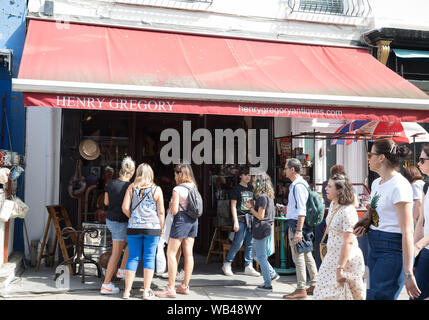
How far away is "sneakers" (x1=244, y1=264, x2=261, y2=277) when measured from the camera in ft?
23.4

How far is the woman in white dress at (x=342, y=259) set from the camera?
12.4 ft

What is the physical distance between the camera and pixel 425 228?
3.82 m

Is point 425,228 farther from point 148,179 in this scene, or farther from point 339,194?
point 148,179

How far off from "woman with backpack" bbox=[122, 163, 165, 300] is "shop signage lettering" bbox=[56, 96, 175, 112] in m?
0.76

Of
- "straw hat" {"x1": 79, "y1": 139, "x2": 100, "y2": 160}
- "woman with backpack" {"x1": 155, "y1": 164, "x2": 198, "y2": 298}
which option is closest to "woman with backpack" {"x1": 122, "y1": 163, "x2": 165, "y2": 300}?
"woman with backpack" {"x1": 155, "y1": 164, "x2": 198, "y2": 298}

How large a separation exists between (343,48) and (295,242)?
172 inches

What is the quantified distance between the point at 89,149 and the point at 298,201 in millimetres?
A: 3777

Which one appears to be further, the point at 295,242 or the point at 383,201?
the point at 295,242

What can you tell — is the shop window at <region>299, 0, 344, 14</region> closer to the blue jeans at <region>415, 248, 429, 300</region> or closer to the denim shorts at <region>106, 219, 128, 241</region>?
the denim shorts at <region>106, 219, 128, 241</region>

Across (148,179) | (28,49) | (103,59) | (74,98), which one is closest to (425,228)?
(148,179)

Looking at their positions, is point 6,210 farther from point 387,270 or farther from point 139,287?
point 387,270

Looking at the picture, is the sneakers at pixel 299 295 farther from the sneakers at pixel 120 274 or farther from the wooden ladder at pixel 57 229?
the wooden ladder at pixel 57 229

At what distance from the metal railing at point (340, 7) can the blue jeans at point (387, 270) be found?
6.12m

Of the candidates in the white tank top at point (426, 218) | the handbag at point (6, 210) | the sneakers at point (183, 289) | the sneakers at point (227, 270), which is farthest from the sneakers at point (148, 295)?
the white tank top at point (426, 218)
